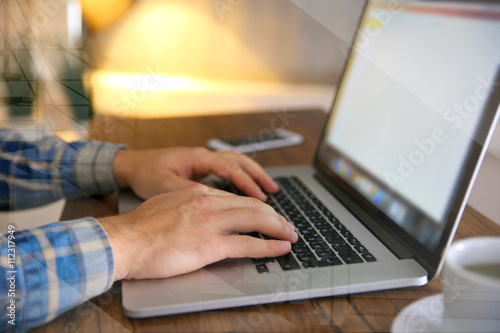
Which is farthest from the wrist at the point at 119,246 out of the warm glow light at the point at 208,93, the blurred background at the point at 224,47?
the blurred background at the point at 224,47

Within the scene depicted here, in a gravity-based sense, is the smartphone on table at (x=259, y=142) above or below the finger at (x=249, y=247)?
below

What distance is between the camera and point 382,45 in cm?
77

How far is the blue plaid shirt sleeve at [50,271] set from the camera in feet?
1.47

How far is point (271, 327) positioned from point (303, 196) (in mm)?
315

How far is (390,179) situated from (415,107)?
0.10m

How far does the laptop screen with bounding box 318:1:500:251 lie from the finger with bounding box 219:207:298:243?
6.0 inches

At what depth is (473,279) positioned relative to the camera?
369mm

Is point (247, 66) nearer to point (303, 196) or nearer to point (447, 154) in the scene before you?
point (303, 196)

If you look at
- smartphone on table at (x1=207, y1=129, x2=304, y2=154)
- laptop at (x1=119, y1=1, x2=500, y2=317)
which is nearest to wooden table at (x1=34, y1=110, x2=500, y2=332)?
laptop at (x1=119, y1=1, x2=500, y2=317)

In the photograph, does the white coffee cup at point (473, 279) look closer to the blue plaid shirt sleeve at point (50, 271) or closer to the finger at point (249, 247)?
the finger at point (249, 247)

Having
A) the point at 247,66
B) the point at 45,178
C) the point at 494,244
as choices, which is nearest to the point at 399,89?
the point at 494,244

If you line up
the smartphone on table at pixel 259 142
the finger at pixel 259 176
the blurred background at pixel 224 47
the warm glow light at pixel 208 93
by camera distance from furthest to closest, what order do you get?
the blurred background at pixel 224 47
the warm glow light at pixel 208 93
the smartphone on table at pixel 259 142
the finger at pixel 259 176

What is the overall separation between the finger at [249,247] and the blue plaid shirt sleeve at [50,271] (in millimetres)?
123

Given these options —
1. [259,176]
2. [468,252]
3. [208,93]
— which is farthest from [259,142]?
[208,93]
